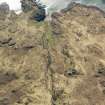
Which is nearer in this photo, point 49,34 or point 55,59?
point 55,59

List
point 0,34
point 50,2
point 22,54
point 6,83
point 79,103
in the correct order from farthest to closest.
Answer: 1. point 50,2
2. point 0,34
3. point 22,54
4. point 6,83
5. point 79,103

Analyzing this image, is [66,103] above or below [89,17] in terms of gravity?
below

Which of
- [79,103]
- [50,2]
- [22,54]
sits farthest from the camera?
[50,2]

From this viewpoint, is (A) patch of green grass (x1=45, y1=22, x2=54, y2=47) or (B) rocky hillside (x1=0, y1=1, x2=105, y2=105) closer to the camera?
(B) rocky hillside (x1=0, y1=1, x2=105, y2=105)

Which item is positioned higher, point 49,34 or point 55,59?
point 49,34

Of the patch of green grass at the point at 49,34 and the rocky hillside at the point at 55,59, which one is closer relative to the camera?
the rocky hillside at the point at 55,59

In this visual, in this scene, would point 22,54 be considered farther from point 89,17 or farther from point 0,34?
point 89,17

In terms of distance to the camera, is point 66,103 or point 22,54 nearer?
point 66,103

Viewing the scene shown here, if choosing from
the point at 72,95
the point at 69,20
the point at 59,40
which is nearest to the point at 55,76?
the point at 72,95
